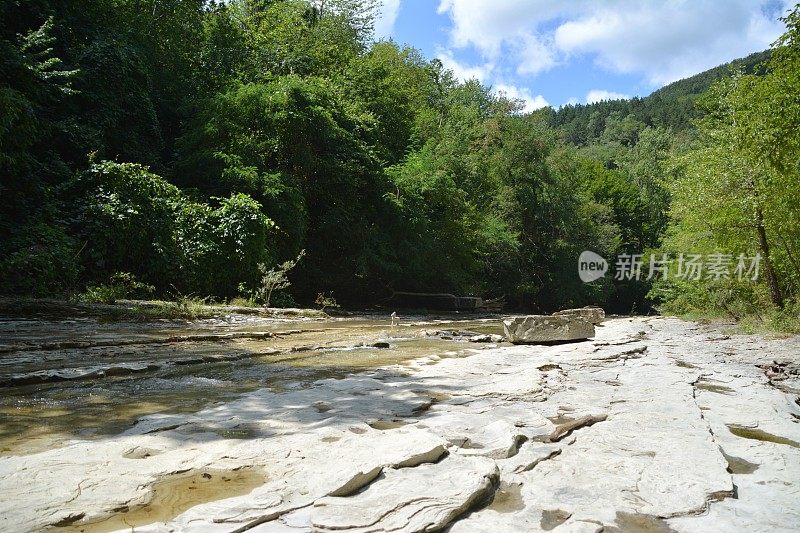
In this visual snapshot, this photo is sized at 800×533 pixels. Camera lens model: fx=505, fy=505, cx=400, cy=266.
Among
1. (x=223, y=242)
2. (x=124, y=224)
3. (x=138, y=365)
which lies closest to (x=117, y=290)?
(x=124, y=224)

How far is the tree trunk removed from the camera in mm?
13602

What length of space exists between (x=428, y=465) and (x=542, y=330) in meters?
7.19

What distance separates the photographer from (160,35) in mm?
22047

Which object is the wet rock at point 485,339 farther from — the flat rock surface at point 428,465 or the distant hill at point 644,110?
the distant hill at point 644,110

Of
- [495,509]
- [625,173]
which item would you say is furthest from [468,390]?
[625,173]

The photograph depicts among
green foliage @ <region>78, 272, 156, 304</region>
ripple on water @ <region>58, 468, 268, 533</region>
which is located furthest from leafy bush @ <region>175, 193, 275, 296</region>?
ripple on water @ <region>58, 468, 268, 533</region>

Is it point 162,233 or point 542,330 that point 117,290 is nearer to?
point 162,233

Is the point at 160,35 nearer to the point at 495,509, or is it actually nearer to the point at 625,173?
the point at 495,509

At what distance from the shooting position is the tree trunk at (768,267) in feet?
44.6

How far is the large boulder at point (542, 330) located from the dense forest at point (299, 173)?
5661 millimetres

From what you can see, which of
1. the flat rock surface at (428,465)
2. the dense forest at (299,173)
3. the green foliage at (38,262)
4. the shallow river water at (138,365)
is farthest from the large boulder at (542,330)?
the green foliage at (38,262)

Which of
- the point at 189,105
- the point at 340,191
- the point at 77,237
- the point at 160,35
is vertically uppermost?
the point at 160,35

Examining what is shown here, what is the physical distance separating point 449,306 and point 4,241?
720 inches

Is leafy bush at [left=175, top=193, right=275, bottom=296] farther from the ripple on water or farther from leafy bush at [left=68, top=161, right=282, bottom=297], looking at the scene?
the ripple on water
